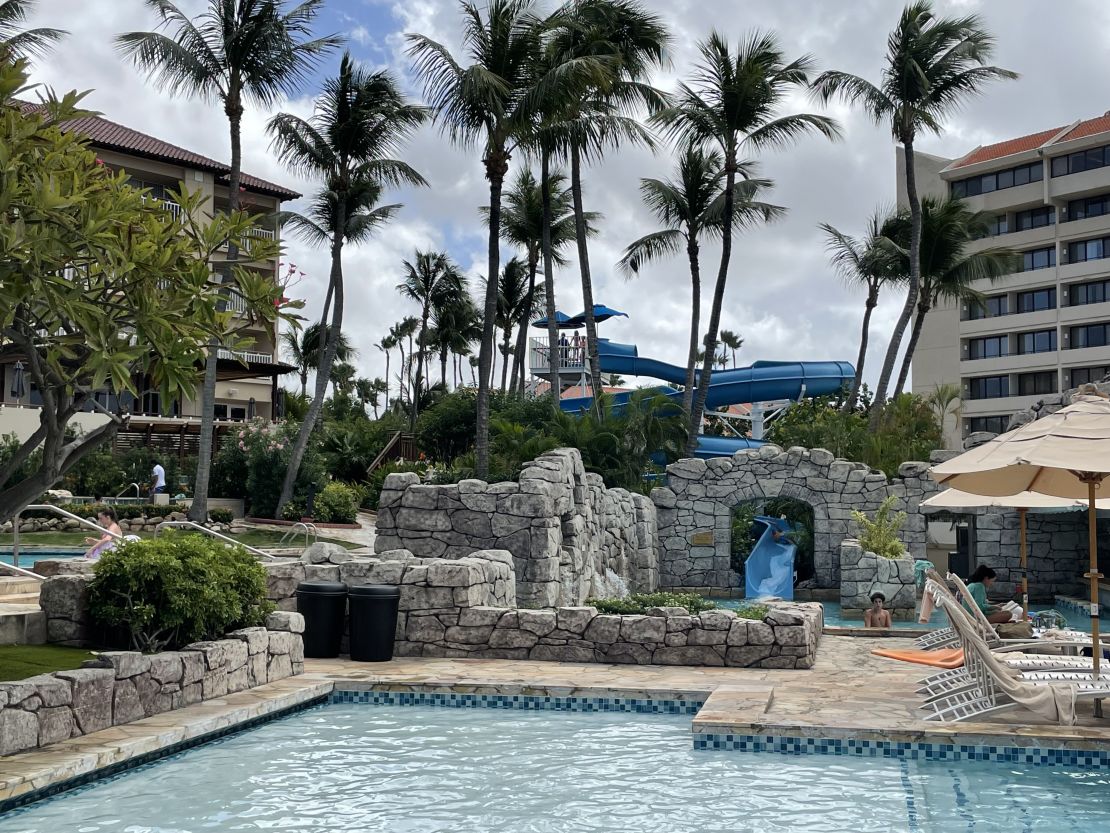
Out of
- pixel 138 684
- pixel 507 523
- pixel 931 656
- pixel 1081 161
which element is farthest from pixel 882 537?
pixel 1081 161

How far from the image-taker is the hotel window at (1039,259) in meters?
51.1

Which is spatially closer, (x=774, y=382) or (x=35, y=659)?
(x=35, y=659)

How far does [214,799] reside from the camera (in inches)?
262

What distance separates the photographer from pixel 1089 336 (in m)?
48.8

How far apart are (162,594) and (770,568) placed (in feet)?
51.4

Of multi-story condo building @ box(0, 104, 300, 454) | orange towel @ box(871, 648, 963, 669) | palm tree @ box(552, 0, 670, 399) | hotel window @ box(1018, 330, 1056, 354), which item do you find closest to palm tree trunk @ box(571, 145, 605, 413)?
palm tree @ box(552, 0, 670, 399)

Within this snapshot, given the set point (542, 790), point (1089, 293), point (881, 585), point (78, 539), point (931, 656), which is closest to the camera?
point (542, 790)

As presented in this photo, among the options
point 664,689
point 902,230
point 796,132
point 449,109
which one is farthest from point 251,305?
point 902,230

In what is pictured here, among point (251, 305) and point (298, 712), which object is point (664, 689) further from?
point (251, 305)

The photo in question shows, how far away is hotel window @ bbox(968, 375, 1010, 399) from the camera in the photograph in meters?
52.6

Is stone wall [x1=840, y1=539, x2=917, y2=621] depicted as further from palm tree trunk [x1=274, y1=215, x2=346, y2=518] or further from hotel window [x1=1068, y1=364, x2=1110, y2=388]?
hotel window [x1=1068, y1=364, x2=1110, y2=388]

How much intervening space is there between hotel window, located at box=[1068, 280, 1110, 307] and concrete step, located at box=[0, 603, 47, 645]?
162 feet

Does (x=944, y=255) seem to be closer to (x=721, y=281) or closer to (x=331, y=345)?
(x=721, y=281)

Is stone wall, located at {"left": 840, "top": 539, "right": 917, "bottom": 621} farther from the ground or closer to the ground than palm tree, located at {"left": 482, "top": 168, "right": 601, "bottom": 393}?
closer to the ground
